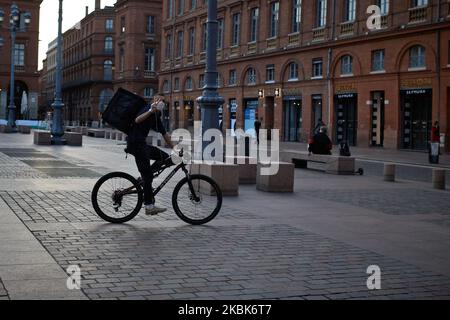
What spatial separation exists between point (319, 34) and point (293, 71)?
3756mm

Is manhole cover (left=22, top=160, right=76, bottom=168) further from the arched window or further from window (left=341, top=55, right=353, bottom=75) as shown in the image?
the arched window

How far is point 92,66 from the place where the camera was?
316 feet

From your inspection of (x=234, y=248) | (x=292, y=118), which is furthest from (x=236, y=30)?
(x=234, y=248)

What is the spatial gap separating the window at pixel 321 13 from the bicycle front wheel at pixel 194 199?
115 ft

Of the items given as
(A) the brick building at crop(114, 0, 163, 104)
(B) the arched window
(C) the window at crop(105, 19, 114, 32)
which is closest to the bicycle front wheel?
(B) the arched window

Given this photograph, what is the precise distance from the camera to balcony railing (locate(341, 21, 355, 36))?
1575 inches

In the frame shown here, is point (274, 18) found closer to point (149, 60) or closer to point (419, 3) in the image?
point (419, 3)

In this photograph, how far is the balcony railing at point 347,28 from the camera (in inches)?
1575

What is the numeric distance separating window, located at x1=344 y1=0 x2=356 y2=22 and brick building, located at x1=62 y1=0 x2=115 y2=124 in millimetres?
52970

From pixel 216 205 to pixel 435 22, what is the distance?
89.0 ft

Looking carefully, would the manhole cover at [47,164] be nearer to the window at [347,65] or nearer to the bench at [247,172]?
the bench at [247,172]
